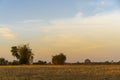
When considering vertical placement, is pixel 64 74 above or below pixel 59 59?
below

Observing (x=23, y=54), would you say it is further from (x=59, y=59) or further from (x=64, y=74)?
(x=64, y=74)

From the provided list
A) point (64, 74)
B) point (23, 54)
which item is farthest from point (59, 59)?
point (64, 74)

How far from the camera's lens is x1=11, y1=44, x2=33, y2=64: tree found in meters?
128

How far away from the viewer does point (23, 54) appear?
131500 millimetres

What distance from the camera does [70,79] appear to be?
107 feet

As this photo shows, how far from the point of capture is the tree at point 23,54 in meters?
128

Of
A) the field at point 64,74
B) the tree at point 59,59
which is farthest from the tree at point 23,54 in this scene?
the field at point 64,74

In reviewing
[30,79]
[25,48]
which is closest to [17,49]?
[25,48]

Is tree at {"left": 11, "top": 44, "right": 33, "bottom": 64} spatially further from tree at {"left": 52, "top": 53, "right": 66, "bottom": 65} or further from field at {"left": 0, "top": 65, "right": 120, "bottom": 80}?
field at {"left": 0, "top": 65, "right": 120, "bottom": 80}

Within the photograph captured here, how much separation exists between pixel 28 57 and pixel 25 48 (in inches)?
266

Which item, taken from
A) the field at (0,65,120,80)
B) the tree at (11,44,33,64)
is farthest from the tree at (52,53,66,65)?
the field at (0,65,120,80)

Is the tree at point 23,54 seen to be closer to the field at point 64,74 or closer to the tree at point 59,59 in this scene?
the tree at point 59,59

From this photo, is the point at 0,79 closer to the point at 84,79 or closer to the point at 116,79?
the point at 84,79

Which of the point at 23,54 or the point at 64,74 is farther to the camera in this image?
the point at 23,54
